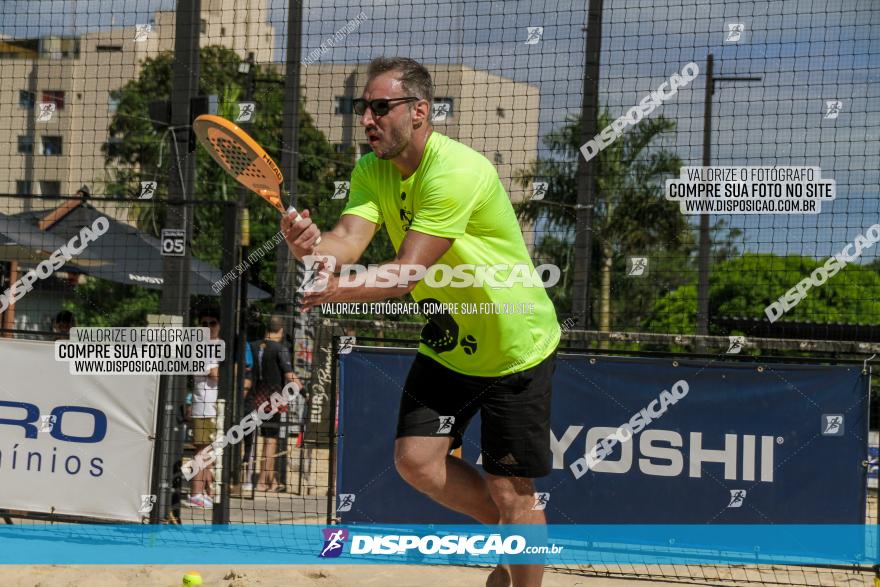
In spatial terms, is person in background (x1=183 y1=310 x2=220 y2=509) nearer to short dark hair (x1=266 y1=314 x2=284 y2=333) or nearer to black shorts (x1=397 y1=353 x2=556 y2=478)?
short dark hair (x1=266 y1=314 x2=284 y2=333)

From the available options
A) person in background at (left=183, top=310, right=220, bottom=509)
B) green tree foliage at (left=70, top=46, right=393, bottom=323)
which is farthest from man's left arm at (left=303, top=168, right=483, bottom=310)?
green tree foliage at (left=70, top=46, right=393, bottom=323)

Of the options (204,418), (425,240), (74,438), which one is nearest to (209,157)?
(204,418)

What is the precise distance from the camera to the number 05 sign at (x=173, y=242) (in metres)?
7.15

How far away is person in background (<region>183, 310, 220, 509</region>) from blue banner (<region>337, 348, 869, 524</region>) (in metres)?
1.98

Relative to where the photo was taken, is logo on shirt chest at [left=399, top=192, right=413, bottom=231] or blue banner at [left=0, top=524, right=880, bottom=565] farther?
blue banner at [left=0, top=524, right=880, bottom=565]

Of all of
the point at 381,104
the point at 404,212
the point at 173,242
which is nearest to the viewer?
the point at 381,104

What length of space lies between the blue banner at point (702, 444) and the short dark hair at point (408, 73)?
8.79 ft

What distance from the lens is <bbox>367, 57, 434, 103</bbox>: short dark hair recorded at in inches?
149

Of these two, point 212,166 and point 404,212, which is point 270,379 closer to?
point 404,212

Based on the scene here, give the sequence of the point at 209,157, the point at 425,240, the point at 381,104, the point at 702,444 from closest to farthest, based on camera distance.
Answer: the point at 425,240
the point at 381,104
the point at 702,444
the point at 209,157

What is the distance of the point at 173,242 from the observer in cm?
718

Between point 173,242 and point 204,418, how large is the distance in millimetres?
1753

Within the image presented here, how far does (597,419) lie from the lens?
20.0 ft

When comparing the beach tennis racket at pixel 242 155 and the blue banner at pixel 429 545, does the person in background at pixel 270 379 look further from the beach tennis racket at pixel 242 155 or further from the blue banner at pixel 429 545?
the beach tennis racket at pixel 242 155
